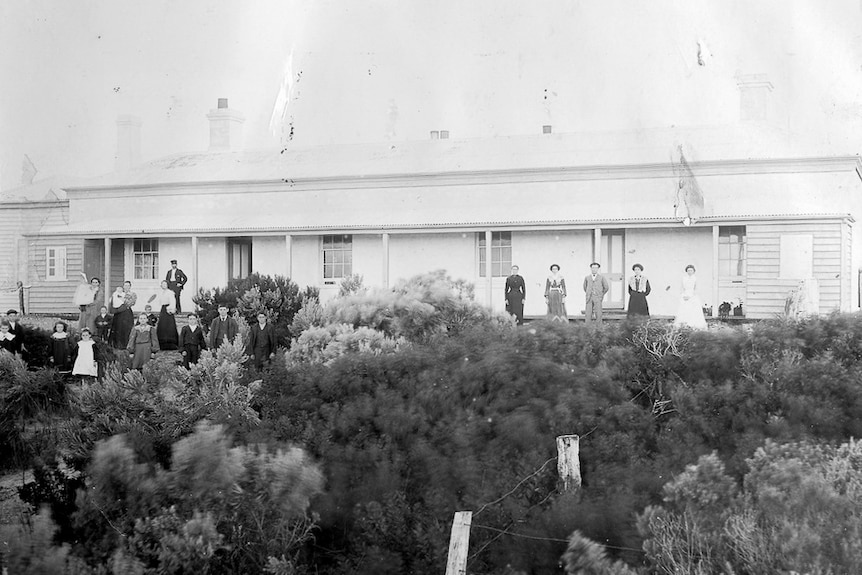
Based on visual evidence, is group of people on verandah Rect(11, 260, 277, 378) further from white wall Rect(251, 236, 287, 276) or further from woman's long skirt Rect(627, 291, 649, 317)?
woman's long skirt Rect(627, 291, 649, 317)

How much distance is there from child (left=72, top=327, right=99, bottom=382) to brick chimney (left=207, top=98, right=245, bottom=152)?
11.5 m

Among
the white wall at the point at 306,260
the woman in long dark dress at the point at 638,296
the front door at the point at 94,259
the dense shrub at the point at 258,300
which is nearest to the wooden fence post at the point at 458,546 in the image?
the dense shrub at the point at 258,300

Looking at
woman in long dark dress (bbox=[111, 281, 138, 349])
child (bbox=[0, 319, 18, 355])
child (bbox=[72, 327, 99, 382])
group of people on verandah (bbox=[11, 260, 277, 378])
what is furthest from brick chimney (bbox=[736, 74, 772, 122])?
child (bbox=[0, 319, 18, 355])

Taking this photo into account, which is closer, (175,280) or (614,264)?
(175,280)

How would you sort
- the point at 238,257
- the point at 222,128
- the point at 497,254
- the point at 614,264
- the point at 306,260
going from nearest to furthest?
the point at 614,264, the point at 497,254, the point at 306,260, the point at 238,257, the point at 222,128

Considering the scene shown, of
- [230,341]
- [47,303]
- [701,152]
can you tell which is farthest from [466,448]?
[47,303]

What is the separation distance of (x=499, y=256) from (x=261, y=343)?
7.47 metres

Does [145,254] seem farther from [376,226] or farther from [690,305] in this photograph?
[690,305]

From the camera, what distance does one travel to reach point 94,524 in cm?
879

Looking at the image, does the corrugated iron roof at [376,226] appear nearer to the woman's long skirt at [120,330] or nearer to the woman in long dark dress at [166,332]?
the woman in long dark dress at [166,332]

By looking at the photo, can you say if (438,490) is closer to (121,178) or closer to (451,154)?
(451,154)

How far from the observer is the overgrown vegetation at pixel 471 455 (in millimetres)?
8000

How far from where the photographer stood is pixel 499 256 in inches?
749

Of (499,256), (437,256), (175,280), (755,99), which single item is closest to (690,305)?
(499,256)
